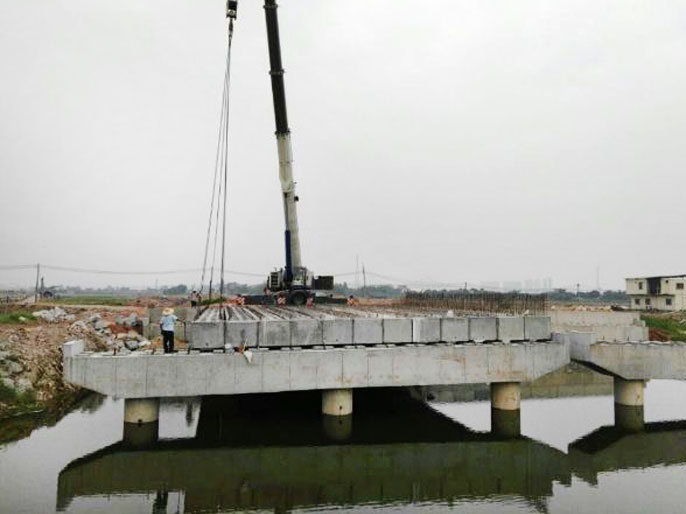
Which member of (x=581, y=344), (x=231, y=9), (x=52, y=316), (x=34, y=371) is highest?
(x=231, y=9)

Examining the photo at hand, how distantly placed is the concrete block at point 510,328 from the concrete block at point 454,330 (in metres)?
1.29

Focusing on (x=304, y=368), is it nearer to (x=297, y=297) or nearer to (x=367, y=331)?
(x=367, y=331)

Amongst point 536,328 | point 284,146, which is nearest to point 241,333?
point 536,328

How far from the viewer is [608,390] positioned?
1034 inches

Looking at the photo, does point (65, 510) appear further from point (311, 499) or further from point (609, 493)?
point (609, 493)

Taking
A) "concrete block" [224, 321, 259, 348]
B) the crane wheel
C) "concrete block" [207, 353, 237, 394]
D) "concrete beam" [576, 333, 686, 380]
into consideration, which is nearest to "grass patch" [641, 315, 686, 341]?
"concrete beam" [576, 333, 686, 380]

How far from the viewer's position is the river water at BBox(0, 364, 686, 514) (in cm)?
1239

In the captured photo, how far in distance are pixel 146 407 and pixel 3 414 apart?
18.8 feet

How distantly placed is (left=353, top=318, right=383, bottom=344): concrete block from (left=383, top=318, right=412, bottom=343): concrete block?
0.61 feet

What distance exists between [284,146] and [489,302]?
14108mm

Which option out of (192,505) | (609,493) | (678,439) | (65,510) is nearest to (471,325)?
(609,493)

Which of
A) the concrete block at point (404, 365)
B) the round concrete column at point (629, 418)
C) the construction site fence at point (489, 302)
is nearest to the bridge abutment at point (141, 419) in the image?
the concrete block at point (404, 365)

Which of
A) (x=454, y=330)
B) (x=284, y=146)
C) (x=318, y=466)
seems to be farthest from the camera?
(x=284, y=146)

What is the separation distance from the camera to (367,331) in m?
17.9
